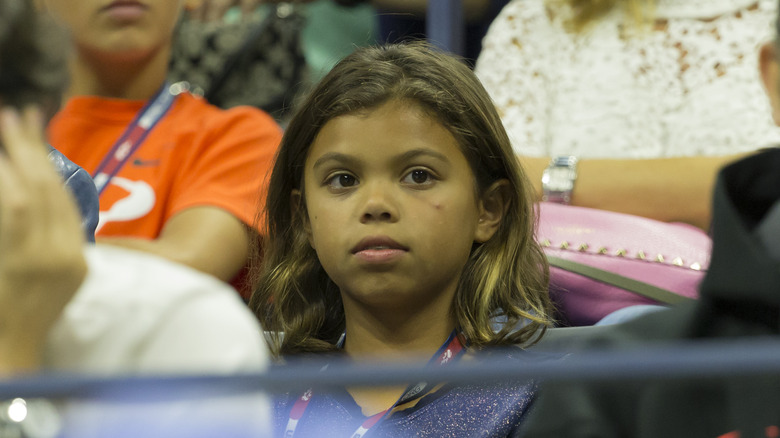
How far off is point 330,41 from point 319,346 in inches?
36.2

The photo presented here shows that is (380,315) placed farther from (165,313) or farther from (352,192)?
(165,313)

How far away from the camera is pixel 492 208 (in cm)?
112

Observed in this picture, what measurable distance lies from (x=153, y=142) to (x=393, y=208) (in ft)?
1.82

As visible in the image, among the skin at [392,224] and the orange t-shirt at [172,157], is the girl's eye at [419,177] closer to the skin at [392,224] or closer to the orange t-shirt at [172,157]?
the skin at [392,224]

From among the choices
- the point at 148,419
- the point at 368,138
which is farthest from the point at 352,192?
the point at 148,419

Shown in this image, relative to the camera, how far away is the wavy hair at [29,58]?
0.77 m

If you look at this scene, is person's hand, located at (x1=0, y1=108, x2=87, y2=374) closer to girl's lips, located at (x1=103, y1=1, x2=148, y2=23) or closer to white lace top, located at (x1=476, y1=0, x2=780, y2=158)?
girl's lips, located at (x1=103, y1=1, x2=148, y2=23)

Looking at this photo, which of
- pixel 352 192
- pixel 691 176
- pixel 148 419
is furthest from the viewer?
pixel 691 176

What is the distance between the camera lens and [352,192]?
1.04 metres

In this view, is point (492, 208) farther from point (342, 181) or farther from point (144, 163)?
point (144, 163)

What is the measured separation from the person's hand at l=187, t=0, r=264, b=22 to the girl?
0.86 metres

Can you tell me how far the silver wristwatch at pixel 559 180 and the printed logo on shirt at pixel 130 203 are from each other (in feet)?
1.69

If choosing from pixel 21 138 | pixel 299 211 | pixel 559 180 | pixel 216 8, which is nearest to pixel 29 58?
pixel 21 138

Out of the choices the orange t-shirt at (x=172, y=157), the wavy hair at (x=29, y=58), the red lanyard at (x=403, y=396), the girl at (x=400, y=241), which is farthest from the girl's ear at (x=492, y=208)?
the wavy hair at (x=29, y=58)
